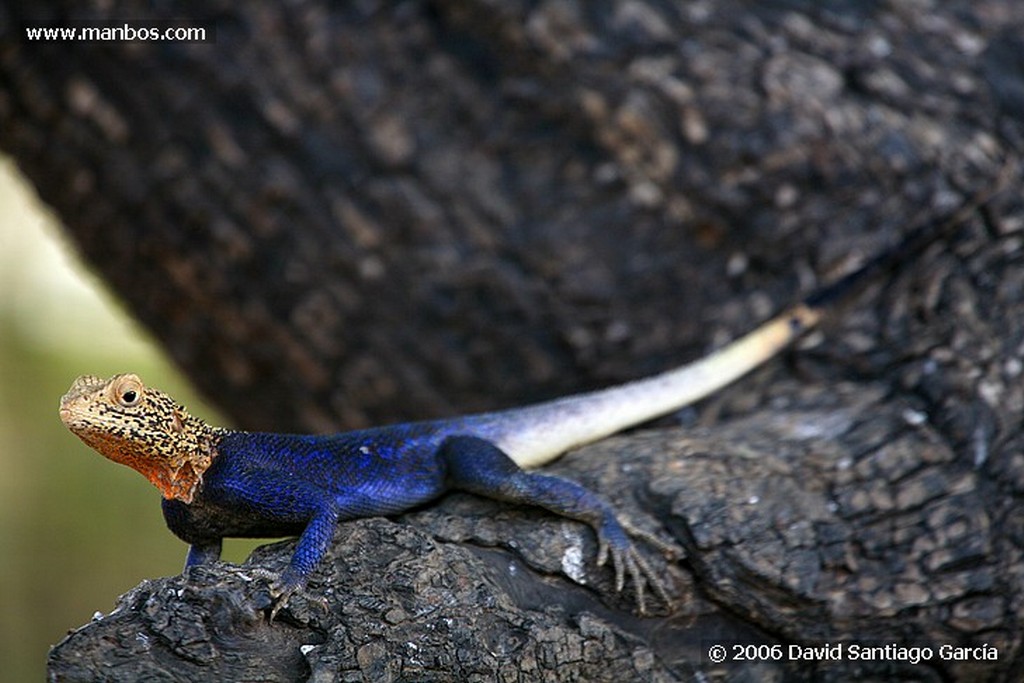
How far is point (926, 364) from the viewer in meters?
2.89

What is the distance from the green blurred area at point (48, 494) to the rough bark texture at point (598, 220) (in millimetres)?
2508

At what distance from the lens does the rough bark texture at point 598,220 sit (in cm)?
265

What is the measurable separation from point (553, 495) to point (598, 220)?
1.23 metres

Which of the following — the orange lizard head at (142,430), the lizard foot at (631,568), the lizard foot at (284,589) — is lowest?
the lizard foot at (284,589)

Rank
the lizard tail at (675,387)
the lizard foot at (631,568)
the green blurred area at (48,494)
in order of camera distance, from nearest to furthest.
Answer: the lizard foot at (631,568) < the lizard tail at (675,387) < the green blurred area at (48,494)

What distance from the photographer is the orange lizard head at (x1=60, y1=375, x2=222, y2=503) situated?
7.93 feet

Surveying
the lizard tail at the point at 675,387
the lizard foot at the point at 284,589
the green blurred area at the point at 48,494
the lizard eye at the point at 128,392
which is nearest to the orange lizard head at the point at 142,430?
the lizard eye at the point at 128,392

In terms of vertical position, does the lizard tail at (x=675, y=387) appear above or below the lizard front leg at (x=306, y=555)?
above

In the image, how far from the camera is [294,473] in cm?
264

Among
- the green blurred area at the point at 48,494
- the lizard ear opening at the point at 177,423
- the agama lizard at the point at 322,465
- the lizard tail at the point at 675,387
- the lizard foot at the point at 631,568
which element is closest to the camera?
the lizard foot at the point at 631,568

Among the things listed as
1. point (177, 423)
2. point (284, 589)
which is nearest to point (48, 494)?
point (177, 423)

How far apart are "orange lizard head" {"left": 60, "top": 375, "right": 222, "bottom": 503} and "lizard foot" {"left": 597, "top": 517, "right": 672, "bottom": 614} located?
3.38 feet

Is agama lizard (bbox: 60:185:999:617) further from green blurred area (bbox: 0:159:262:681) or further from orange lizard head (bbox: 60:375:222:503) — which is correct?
green blurred area (bbox: 0:159:262:681)

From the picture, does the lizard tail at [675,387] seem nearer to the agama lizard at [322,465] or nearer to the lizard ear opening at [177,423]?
the agama lizard at [322,465]
